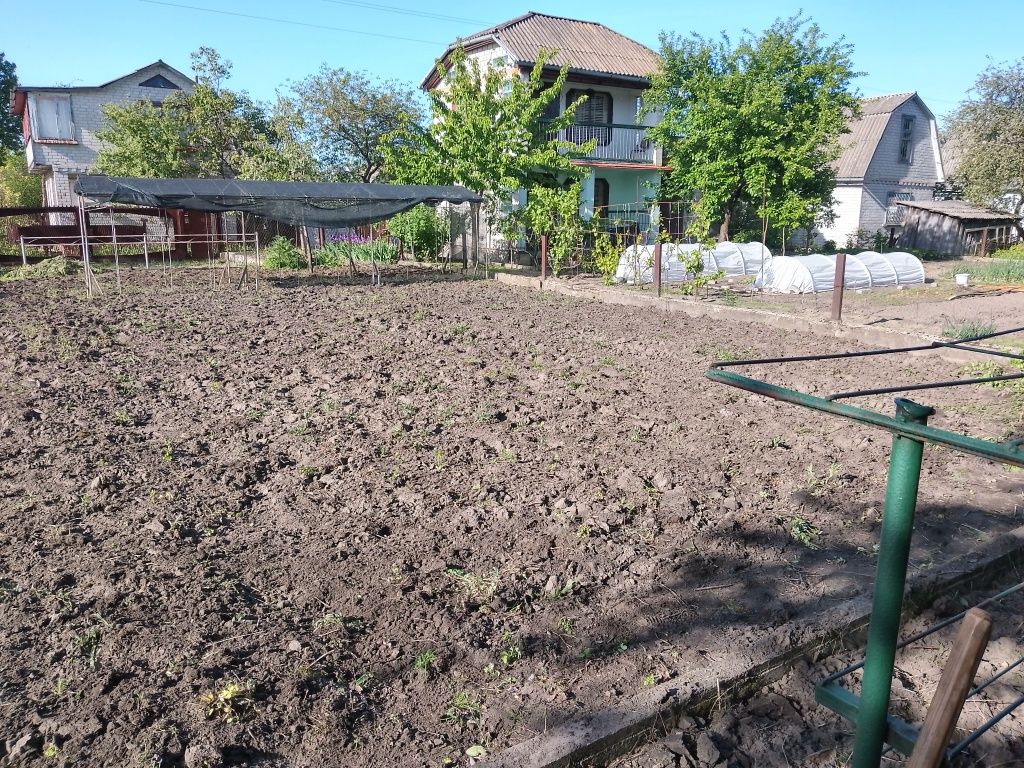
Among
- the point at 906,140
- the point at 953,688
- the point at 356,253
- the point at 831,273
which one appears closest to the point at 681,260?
the point at 831,273

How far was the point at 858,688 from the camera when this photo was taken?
2.96m

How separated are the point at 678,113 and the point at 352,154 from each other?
11.8 metres

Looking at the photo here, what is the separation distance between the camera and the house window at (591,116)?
23.3m

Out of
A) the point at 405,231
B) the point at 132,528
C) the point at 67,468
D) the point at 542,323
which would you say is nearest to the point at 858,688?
the point at 132,528

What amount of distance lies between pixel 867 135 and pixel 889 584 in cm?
3232

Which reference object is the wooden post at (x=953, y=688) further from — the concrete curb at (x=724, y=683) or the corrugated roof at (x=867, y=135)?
the corrugated roof at (x=867, y=135)

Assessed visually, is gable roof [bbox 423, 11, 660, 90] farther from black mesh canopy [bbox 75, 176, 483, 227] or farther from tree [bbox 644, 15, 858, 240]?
black mesh canopy [bbox 75, 176, 483, 227]

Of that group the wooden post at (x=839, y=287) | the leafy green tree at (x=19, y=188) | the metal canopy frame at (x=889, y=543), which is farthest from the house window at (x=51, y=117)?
the metal canopy frame at (x=889, y=543)

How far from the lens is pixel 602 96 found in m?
24.4

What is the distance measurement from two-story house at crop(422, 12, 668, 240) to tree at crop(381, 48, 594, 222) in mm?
3601

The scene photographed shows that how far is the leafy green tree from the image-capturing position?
30828 millimetres

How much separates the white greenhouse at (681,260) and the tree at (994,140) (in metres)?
14.2

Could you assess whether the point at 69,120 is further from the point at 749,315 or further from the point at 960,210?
the point at 960,210

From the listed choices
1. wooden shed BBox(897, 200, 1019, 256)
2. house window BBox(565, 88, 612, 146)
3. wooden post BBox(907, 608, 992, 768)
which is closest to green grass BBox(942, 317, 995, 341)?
wooden post BBox(907, 608, 992, 768)
